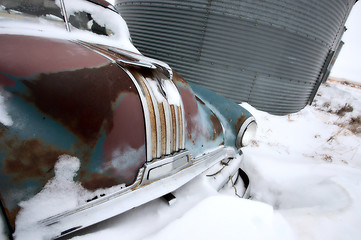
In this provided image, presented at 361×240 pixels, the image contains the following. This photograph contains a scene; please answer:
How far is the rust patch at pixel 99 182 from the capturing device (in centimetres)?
79

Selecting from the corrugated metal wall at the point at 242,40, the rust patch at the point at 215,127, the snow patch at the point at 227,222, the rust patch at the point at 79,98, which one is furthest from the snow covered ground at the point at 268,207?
the corrugated metal wall at the point at 242,40

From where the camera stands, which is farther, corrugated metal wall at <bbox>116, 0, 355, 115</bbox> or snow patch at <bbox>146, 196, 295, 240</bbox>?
corrugated metal wall at <bbox>116, 0, 355, 115</bbox>

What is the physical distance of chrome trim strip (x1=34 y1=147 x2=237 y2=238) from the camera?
706 millimetres

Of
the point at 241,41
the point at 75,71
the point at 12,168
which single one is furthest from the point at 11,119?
the point at 241,41

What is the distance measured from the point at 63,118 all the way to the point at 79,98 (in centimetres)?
11

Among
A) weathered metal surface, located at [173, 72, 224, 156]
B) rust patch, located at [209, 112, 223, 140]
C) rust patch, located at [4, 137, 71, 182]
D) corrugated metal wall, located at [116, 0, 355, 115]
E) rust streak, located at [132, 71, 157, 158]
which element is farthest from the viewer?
corrugated metal wall, located at [116, 0, 355, 115]

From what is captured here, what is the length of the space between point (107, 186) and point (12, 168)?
35 cm

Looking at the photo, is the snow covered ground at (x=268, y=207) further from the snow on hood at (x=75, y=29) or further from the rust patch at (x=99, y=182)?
the snow on hood at (x=75, y=29)

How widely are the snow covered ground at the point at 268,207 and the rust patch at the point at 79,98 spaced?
0.48m

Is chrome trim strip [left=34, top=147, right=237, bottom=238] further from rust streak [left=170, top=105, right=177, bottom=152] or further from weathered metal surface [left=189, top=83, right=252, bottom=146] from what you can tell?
weathered metal surface [left=189, top=83, right=252, bottom=146]

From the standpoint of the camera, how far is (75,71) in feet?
2.82

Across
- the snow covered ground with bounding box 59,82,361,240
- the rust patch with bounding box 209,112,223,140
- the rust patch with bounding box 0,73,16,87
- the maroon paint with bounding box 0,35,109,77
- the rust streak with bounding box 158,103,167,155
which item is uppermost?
the maroon paint with bounding box 0,35,109,77

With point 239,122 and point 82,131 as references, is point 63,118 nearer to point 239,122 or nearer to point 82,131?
point 82,131

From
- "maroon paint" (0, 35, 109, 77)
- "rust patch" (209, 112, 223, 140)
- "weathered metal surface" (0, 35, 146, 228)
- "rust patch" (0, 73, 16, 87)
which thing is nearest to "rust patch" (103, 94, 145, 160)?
"weathered metal surface" (0, 35, 146, 228)
